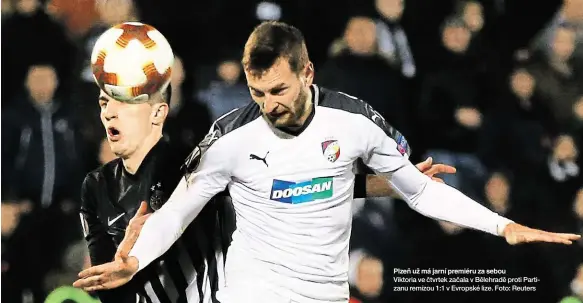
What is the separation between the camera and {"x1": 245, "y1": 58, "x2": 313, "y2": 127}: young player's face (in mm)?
1387

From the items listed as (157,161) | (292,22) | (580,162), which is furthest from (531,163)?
(157,161)

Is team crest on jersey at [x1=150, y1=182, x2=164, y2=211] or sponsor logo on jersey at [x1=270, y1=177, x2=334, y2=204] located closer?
sponsor logo on jersey at [x1=270, y1=177, x2=334, y2=204]

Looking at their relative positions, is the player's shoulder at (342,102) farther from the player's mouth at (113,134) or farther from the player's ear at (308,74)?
the player's mouth at (113,134)

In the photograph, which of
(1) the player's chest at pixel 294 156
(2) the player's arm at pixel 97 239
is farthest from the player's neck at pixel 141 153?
(1) the player's chest at pixel 294 156

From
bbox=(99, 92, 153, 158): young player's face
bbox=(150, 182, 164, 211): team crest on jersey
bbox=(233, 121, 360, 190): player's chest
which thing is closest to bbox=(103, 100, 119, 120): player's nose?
bbox=(99, 92, 153, 158): young player's face

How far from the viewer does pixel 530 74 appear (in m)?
1.67

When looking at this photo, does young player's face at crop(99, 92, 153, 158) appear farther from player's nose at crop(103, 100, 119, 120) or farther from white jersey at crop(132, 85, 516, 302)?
white jersey at crop(132, 85, 516, 302)

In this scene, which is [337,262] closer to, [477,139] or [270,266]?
[270,266]

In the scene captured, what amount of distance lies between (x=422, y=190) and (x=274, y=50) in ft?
1.70

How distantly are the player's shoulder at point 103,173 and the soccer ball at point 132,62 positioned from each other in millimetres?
177

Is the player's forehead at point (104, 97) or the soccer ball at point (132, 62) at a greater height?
the soccer ball at point (132, 62)

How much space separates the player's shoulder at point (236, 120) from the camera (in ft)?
4.92

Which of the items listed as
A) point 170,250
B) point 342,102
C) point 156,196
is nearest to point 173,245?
point 170,250

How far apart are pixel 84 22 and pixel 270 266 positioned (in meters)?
0.81
